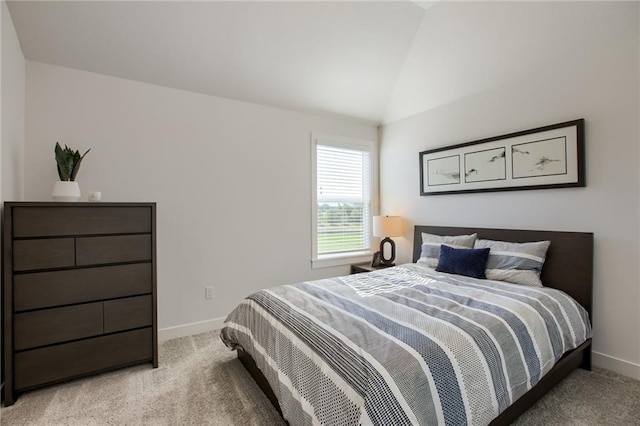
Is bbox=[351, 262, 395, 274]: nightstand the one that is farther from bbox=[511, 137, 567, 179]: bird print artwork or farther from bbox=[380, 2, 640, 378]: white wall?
bbox=[511, 137, 567, 179]: bird print artwork

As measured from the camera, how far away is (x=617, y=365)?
2.25 metres

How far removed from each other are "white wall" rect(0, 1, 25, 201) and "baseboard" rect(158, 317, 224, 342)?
157 centimetres

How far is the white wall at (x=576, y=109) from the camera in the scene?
86.8 inches

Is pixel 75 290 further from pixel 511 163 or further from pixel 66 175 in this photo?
pixel 511 163

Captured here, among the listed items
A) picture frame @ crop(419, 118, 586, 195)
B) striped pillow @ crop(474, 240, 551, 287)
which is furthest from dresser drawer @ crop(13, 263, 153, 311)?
picture frame @ crop(419, 118, 586, 195)

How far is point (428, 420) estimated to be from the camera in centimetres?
117

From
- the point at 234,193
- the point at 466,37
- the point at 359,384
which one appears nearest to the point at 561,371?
the point at 359,384

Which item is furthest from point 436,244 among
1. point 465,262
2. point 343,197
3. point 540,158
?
point 343,197

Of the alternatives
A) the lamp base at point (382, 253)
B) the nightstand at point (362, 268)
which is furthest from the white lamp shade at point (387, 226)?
the nightstand at point (362, 268)

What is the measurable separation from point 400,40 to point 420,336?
9.38 ft

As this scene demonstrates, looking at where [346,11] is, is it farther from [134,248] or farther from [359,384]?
[359,384]

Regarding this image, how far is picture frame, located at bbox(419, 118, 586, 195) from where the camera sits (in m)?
2.47

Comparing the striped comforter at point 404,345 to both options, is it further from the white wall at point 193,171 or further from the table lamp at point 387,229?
the table lamp at point 387,229

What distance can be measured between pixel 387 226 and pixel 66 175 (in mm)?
3078
